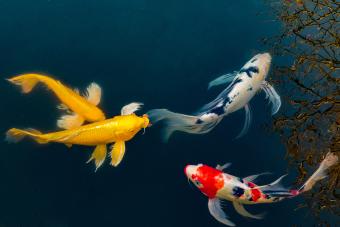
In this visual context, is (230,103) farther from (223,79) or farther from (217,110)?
(223,79)

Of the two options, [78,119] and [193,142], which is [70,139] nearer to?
[78,119]

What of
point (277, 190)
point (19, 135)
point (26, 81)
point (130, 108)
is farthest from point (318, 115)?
point (26, 81)

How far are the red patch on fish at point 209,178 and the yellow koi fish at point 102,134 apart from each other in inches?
36.3

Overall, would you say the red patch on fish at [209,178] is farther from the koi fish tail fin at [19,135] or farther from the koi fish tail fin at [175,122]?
the koi fish tail fin at [19,135]

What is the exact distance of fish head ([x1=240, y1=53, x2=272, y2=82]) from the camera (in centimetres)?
613

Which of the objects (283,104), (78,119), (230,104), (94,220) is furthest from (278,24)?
(94,220)

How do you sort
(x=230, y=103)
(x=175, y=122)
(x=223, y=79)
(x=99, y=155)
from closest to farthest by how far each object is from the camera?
(x=99, y=155), (x=175, y=122), (x=230, y=103), (x=223, y=79)

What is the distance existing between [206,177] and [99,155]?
1390 mm

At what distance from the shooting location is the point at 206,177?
5.41 meters

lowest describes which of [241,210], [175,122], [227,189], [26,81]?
[241,210]

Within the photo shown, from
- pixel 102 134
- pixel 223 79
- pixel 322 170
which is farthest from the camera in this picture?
pixel 223 79

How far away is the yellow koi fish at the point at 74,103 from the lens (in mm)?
5352

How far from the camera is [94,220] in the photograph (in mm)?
5457

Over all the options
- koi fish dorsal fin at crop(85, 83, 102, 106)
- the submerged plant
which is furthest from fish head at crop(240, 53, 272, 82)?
koi fish dorsal fin at crop(85, 83, 102, 106)
